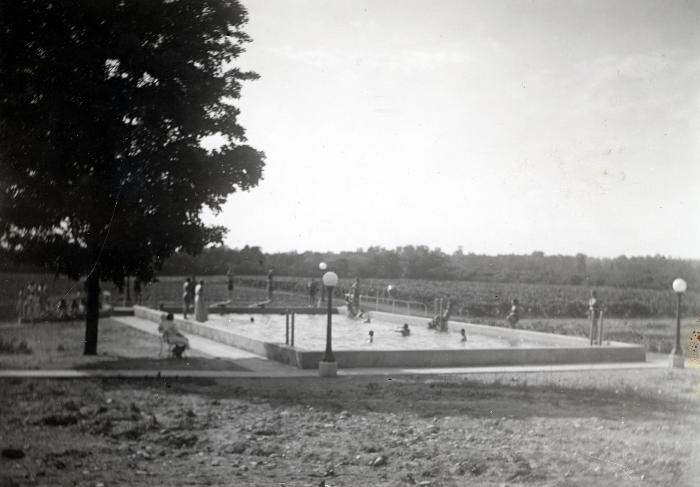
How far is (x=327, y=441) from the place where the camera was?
369 inches

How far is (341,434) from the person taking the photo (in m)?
9.77

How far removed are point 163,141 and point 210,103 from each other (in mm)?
1357

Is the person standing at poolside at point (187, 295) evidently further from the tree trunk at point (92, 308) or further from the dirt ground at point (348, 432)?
the dirt ground at point (348, 432)

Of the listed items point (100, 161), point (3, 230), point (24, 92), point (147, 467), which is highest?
point (24, 92)

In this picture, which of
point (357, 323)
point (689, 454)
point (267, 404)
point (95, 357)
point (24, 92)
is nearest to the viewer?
point (689, 454)

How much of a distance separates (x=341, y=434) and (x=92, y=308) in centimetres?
950

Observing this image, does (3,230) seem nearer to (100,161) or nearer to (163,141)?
(100,161)

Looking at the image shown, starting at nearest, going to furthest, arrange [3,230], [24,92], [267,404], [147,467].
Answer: [147,467]
[267,404]
[24,92]
[3,230]

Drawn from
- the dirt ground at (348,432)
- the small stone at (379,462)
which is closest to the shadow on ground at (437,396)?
the dirt ground at (348,432)

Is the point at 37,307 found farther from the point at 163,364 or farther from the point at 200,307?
the point at 163,364

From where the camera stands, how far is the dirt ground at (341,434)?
808 centimetres

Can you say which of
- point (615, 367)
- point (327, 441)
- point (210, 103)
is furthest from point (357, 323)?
point (327, 441)

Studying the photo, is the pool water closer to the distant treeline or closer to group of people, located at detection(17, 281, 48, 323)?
group of people, located at detection(17, 281, 48, 323)

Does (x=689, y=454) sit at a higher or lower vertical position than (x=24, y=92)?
lower
